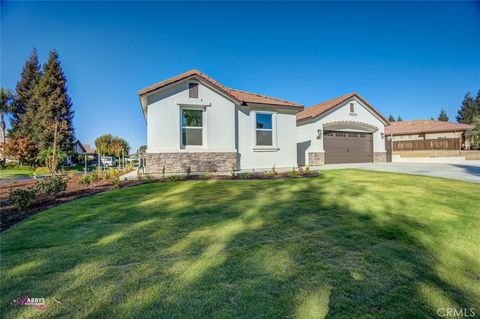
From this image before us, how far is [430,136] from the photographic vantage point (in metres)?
30.4

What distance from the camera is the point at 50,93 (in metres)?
32.9

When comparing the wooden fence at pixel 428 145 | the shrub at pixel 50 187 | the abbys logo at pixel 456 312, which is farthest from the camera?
the wooden fence at pixel 428 145

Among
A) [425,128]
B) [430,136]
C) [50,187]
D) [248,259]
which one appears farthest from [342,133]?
[430,136]

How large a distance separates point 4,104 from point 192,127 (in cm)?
3764

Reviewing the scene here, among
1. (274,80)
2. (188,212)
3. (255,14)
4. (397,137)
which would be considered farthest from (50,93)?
(397,137)

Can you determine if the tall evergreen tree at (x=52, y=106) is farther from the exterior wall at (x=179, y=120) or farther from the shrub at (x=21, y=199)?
the shrub at (x=21, y=199)

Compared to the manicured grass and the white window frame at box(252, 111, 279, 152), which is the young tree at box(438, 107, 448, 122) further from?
the manicured grass

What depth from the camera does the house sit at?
92.9ft

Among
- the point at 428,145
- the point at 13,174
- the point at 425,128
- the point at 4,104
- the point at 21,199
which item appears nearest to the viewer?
the point at 21,199

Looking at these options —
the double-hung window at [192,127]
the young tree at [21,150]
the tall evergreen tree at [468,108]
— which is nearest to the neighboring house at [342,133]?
the double-hung window at [192,127]

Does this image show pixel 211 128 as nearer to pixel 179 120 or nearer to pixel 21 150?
pixel 179 120

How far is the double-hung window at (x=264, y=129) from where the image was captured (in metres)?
13.6

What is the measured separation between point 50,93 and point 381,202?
4232 cm

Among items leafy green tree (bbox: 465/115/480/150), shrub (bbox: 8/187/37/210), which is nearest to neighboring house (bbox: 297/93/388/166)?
shrub (bbox: 8/187/37/210)
